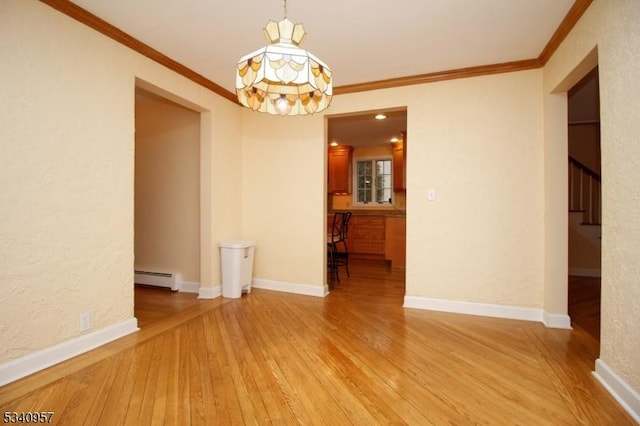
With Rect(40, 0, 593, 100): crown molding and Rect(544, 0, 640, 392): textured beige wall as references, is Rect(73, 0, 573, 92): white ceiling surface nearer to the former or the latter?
Rect(40, 0, 593, 100): crown molding

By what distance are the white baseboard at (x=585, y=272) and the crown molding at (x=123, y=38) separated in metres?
5.81

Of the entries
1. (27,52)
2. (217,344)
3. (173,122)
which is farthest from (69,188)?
(173,122)

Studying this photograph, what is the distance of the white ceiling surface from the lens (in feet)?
6.93

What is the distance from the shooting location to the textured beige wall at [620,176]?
1.57 meters

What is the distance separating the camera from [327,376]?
6.20 feet

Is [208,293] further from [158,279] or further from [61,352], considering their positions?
[61,352]

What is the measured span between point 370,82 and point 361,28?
105cm

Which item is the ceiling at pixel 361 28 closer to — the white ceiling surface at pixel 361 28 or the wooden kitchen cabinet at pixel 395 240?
the white ceiling surface at pixel 361 28

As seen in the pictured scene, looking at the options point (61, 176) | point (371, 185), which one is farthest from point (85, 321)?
point (371, 185)

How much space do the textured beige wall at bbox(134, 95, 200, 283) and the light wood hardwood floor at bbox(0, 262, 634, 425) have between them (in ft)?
3.77

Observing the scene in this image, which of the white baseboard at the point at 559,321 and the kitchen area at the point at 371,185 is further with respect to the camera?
the kitchen area at the point at 371,185

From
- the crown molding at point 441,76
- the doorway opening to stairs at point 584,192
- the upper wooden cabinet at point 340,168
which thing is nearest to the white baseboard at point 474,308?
the doorway opening to stairs at point 584,192

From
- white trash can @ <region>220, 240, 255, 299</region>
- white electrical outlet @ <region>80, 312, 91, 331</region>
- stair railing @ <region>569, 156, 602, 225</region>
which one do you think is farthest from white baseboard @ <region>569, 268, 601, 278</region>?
white electrical outlet @ <region>80, 312, 91, 331</region>

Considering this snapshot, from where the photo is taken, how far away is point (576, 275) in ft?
15.6
